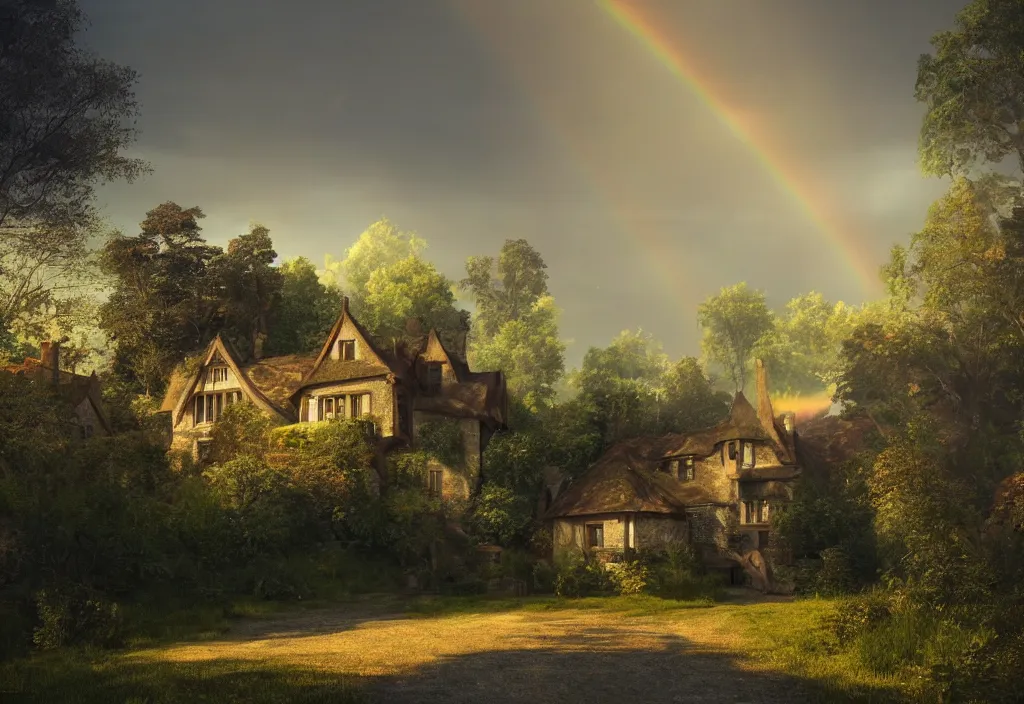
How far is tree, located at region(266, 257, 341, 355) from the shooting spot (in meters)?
74.4

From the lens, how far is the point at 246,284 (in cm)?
7275

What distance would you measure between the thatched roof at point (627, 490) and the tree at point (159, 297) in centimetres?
3211

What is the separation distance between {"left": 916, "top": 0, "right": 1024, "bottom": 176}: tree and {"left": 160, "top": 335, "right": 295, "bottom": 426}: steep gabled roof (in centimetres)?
4937

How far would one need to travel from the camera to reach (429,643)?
92.3 ft

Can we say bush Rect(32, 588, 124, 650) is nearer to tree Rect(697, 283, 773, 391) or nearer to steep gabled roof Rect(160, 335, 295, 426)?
steep gabled roof Rect(160, 335, 295, 426)

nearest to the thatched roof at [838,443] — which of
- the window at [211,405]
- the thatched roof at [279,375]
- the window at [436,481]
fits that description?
the window at [436,481]

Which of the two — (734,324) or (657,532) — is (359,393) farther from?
(734,324)

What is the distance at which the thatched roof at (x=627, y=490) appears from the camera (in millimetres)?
51281

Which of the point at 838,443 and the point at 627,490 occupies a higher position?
the point at 838,443

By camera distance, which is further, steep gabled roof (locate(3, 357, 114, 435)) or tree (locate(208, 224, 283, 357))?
tree (locate(208, 224, 283, 357))

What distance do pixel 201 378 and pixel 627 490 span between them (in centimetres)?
2887

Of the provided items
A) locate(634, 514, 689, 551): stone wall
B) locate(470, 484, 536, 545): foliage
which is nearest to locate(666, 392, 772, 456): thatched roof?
locate(634, 514, 689, 551): stone wall

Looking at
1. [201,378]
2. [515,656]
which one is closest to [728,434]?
[201,378]

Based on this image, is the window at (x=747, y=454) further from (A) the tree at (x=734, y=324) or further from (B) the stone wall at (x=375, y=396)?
(A) the tree at (x=734, y=324)
